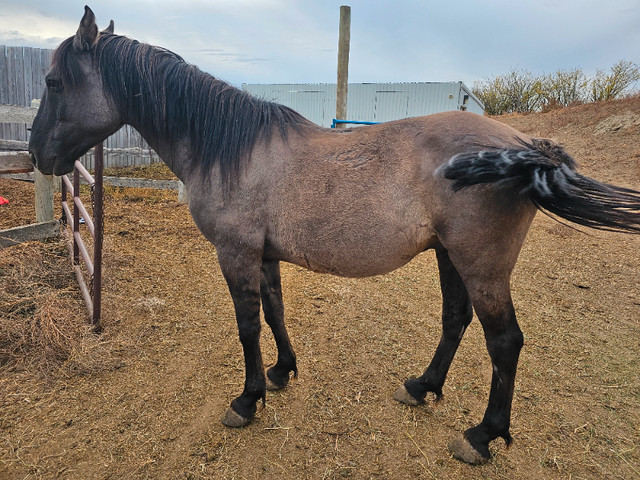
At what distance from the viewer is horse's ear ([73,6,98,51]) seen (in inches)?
88.2

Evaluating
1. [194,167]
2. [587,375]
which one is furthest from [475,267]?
[587,375]

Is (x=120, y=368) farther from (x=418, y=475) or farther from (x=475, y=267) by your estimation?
(x=475, y=267)

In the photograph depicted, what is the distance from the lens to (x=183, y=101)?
2.39m

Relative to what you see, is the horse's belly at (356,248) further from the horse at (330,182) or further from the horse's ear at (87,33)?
the horse's ear at (87,33)

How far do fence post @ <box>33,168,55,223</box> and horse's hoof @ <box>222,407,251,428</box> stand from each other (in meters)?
4.04

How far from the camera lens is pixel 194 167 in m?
2.44

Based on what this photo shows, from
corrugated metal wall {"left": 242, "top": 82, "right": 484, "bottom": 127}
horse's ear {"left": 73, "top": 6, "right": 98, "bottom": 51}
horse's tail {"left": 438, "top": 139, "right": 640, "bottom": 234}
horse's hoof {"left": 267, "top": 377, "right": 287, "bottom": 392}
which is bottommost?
horse's hoof {"left": 267, "top": 377, "right": 287, "bottom": 392}

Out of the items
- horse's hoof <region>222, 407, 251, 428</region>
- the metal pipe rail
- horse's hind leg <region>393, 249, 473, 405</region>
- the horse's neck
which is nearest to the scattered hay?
the metal pipe rail

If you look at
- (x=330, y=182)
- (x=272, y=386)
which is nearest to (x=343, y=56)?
(x=330, y=182)

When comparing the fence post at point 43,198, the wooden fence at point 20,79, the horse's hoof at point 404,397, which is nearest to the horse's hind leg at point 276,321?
the horse's hoof at point 404,397

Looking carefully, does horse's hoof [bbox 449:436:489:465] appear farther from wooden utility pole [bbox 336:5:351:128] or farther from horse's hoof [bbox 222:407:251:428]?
wooden utility pole [bbox 336:5:351:128]

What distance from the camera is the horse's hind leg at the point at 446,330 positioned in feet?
8.75

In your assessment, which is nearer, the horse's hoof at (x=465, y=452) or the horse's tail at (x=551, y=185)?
the horse's tail at (x=551, y=185)

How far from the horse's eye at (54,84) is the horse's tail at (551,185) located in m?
2.39
